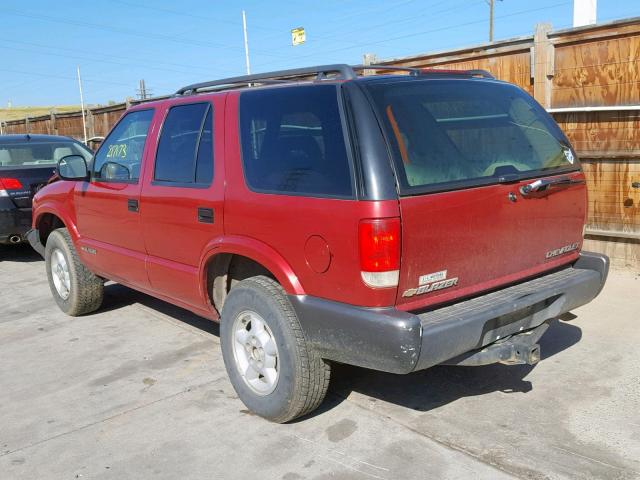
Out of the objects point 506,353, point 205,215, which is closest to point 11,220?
point 205,215

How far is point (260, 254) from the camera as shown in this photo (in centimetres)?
345

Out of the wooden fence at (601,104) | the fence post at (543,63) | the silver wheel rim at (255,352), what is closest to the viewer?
the silver wheel rim at (255,352)

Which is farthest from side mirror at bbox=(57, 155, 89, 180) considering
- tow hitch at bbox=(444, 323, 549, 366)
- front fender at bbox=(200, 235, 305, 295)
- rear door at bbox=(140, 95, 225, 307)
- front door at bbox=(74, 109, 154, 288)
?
tow hitch at bbox=(444, 323, 549, 366)

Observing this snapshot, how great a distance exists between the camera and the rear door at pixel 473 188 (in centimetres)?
305

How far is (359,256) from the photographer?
293cm

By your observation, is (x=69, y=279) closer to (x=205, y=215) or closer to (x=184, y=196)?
(x=184, y=196)

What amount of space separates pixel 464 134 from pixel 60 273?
4194 mm

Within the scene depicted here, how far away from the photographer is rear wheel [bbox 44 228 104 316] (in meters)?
5.64

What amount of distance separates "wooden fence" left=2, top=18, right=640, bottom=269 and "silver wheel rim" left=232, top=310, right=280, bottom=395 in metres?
4.19

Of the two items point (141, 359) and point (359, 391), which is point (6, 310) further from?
point (359, 391)

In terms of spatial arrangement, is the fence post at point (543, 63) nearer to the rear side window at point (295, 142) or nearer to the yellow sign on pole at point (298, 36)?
the rear side window at point (295, 142)

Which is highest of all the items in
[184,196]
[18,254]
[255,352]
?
[184,196]

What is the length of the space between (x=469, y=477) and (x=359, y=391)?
1146mm

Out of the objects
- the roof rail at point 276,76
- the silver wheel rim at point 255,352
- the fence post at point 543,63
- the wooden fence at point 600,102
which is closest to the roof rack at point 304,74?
the roof rail at point 276,76
